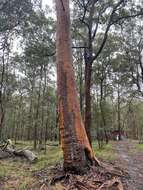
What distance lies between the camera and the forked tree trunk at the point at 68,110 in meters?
7.79

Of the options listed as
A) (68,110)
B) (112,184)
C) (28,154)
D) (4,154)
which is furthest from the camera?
(4,154)

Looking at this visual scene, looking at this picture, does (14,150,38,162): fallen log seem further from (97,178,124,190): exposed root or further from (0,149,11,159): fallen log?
(97,178,124,190): exposed root

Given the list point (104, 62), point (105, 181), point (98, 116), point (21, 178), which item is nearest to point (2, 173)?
point (21, 178)

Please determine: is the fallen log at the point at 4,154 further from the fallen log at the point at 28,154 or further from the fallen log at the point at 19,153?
the fallen log at the point at 28,154

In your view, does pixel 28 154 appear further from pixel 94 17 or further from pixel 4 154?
pixel 94 17

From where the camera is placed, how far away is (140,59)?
84.1 ft

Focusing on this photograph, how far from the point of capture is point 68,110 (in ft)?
26.5

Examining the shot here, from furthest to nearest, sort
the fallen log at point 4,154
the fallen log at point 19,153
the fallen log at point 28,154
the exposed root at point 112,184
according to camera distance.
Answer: the fallen log at point 4,154
the fallen log at point 19,153
the fallen log at point 28,154
the exposed root at point 112,184

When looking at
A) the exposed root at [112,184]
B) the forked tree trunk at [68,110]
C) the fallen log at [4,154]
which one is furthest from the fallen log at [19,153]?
the exposed root at [112,184]

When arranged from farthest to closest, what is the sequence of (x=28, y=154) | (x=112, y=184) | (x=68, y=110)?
(x=28, y=154) → (x=68, y=110) → (x=112, y=184)

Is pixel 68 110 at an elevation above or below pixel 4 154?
above

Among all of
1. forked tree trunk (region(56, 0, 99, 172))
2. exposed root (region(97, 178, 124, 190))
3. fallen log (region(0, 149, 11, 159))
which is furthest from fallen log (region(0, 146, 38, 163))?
exposed root (region(97, 178, 124, 190))

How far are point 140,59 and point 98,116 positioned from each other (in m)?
6.48

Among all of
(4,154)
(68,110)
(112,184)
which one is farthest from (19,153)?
(112,184)
